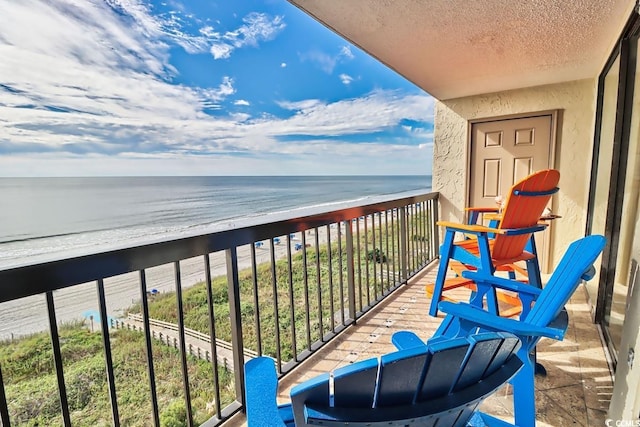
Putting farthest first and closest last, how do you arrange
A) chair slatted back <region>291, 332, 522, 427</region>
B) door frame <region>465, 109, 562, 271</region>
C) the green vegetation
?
the green vegetation → door frame <region>465, 109, 562, 271</region> → chair slatted back <region>291, 332, 522, 427</region>

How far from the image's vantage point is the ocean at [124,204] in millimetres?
12281

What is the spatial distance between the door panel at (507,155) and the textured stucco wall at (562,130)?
0.10m

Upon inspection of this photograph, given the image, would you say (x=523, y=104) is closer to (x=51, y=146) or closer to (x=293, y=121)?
(x=51, y=146)

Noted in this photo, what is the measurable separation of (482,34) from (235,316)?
106 inches

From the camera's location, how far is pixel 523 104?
403 cm

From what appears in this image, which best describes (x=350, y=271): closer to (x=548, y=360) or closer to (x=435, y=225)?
(x=548, y=360)

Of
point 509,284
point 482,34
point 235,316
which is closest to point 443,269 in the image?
point 509,284

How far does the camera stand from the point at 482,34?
2.53m

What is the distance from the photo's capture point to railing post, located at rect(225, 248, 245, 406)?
5.30 feet

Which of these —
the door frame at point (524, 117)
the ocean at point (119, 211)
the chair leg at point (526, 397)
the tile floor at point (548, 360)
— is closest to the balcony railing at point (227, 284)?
the tile floor at point (548, 360)

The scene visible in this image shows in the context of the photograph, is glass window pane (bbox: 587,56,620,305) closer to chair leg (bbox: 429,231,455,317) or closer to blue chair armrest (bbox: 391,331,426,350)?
chair leg (bbox: 429,231,455,317)

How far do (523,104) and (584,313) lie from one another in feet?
8.33

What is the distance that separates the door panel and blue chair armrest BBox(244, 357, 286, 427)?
4283 mm

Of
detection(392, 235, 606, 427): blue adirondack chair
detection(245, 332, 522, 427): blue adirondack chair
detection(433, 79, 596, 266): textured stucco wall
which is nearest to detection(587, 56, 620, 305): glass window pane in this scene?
detection(433, 79, 596, 266): textured stucco wall
